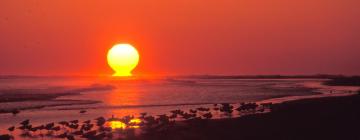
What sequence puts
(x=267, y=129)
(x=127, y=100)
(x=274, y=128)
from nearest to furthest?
(x=267, y=129) < (x=274, y=128) < (x=127, y=100)

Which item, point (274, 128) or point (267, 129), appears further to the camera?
point (274, 128)

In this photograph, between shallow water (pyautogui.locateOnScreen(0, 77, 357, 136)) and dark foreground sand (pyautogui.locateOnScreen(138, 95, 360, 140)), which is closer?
dark foreground sand (pyautogui.locateOnScreen(138, 95, 360, 140))

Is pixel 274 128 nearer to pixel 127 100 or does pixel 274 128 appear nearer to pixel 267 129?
pixel 267 129

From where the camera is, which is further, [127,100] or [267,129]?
[127,100]

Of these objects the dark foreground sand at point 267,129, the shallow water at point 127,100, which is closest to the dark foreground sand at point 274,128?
the dark foreground sand at point 267,129

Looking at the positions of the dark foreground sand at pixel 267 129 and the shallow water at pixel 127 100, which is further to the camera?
the shallow water at pixel 127 100

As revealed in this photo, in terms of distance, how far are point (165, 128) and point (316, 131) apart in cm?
670

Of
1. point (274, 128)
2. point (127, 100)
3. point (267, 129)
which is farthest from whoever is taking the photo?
point (127, 100)

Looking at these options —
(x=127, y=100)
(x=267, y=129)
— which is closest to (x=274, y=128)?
(x=267, y=129)

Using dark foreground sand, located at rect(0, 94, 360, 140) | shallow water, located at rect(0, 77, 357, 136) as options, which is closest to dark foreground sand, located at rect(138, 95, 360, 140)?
dark foreground sand, located at rect(0, 94, 360, 140)

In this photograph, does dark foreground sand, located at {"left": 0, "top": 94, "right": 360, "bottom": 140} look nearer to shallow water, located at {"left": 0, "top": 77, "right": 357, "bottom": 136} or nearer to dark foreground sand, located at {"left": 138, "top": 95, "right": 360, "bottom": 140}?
dark foreground sand, located at {"left": 138, "top": 95, "right": 360, "bottom": 140}

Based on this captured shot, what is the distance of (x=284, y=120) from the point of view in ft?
86.3

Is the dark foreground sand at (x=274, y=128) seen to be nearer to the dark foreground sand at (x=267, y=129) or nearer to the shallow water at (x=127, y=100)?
the dark foreground sand at (x=267, y=129)

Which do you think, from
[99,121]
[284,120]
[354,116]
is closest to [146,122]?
[99,121]
